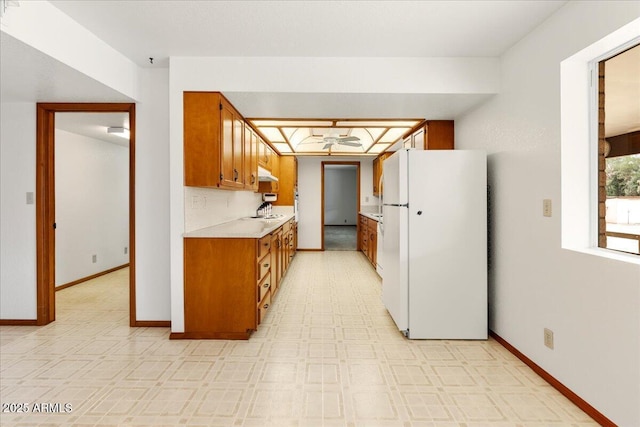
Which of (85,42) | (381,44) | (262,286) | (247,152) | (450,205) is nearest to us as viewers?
(85,42)

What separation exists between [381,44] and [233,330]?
103 inches

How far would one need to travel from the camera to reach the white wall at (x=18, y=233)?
324 cm

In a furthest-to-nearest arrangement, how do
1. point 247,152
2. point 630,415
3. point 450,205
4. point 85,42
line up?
point 247,152
point 450,205
point 85,42
point 630,415

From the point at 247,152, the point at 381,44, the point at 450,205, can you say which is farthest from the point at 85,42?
the point at 450,205

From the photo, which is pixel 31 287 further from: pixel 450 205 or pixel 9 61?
pixel 450 205

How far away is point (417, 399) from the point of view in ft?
6.57

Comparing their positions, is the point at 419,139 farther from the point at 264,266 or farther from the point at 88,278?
the point at 88,278

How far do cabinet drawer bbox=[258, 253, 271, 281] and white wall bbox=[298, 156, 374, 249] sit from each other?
167 inches

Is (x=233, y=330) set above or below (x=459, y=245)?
below

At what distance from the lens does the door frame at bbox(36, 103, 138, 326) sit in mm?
3139

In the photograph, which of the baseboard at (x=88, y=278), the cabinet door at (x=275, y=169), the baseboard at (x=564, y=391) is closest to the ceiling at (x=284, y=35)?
the baseboard at (x=564, y=391)

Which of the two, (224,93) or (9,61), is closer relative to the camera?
(9,61)

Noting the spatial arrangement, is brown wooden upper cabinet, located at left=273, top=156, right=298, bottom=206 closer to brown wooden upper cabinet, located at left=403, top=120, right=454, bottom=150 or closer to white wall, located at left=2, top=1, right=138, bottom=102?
brown wooden upper cabinet, located at left=403, top=120, right=454, bottom=150

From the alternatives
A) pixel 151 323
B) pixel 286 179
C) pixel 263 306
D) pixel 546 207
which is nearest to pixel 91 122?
pixel 151 323
